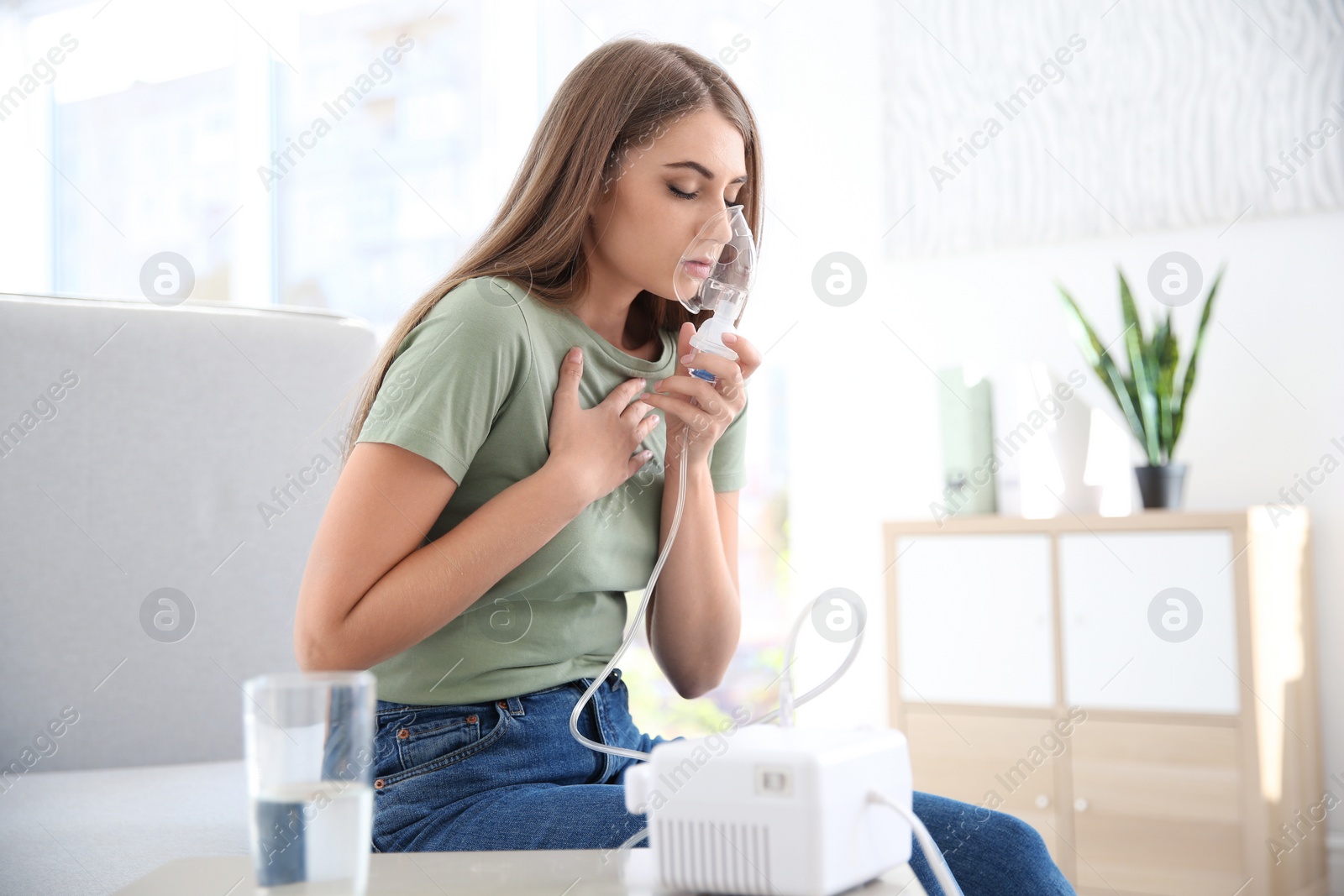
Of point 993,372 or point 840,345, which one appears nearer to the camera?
point 993,372

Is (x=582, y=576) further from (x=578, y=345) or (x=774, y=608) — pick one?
(x=774, y=608)

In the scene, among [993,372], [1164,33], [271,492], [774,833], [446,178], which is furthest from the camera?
[446,178]

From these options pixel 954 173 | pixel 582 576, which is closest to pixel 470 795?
pixel 582 576

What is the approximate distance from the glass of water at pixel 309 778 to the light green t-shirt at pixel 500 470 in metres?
0.37

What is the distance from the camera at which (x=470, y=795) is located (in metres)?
0.97

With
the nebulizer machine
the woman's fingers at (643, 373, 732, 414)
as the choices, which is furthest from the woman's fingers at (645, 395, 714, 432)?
the nebulizer machine

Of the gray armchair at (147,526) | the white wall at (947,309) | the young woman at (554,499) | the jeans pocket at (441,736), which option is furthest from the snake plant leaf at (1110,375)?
the jeans pocket at (441,736)

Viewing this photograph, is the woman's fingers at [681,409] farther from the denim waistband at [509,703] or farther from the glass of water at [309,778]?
the glass of water at [309,778]

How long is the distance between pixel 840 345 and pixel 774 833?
2.50 meters

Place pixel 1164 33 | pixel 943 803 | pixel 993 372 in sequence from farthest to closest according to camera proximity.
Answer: pixel 993 372
pixel 1164 33
pixel 943 803

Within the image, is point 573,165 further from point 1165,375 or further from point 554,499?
point 1165,375

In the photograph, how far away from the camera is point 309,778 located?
1.78 ft

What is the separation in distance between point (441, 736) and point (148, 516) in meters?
0.70

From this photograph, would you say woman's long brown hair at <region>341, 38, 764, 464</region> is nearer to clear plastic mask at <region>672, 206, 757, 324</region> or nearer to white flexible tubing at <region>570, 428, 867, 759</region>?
clear plastic mask at <region>672, 206, 757, 324</region>
